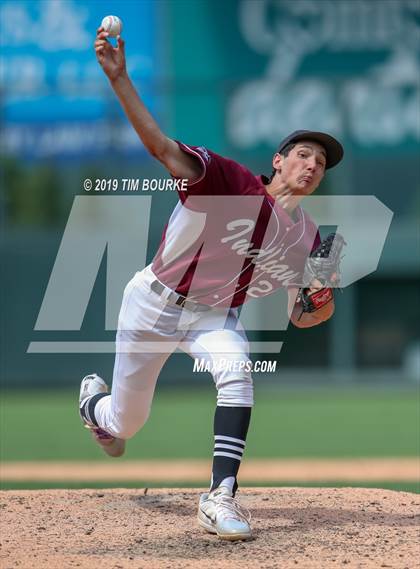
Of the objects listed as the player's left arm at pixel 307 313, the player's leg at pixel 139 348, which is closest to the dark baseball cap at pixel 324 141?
the player's left arm at pixel 307 313

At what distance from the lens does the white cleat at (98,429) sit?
4.73m

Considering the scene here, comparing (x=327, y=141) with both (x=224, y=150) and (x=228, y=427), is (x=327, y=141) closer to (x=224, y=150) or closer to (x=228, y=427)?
(x=228, y=427)

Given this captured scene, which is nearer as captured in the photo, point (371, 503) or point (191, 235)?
point (191, 235)

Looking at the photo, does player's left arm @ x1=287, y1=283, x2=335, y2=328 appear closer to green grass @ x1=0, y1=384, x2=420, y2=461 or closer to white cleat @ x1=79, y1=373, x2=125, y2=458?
white cleat @ x1=79, y1=373, x2=125, y2=458

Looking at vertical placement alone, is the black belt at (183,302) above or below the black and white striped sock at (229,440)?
above

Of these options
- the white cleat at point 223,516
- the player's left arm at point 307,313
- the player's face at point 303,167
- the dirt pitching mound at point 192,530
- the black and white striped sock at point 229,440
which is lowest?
the dirt pitching mound at point 192,530

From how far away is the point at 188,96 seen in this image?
1380 cm

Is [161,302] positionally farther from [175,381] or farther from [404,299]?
[404,299]

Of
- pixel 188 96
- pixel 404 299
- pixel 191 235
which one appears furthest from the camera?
pixel 188 96

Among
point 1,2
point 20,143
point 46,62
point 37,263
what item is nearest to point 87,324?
point 37,263

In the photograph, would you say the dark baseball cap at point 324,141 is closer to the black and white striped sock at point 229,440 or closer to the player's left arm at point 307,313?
the player's left arm at point 307,313

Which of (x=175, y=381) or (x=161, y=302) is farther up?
(x=161, y=302)

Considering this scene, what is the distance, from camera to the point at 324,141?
13.3 feet

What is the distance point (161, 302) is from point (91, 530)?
3.10ft
